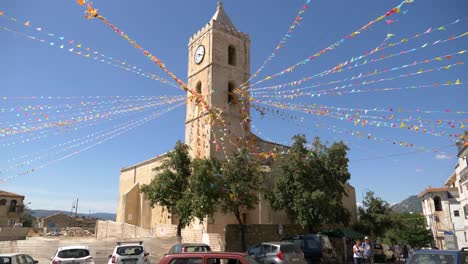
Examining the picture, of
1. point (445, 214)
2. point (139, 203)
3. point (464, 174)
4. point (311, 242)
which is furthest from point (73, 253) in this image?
point (445, 214)

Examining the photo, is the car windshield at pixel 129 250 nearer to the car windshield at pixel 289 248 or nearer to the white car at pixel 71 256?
the white car at pixel 71 256

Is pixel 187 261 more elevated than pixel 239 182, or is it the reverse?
pixel 239 182

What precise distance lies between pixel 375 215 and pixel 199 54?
22427mm

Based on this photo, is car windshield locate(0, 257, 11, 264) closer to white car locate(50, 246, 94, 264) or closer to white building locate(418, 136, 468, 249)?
white car locate(50, 246, 94, 264)

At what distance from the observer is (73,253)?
563 inches

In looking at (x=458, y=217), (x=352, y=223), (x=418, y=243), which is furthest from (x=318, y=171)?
(x=418, y=243)

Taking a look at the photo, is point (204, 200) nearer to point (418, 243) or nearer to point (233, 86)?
point (233, 86)

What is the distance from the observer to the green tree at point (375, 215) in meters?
36.0

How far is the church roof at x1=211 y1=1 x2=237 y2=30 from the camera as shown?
3259 centimetres

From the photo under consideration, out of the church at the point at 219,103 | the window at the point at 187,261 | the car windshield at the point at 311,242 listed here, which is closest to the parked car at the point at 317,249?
the car windshield at the point at 311,242

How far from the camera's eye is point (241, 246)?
23.8 m

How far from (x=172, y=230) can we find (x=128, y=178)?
16725 millimetres

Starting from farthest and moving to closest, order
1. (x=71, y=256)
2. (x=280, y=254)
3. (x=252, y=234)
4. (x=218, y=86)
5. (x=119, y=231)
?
(x=119, y=231), (x=218, y=86), (x=252, y=234), (x=280, y=254), (x=71, y=256)

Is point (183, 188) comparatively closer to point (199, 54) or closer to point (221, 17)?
point (199, 54)
